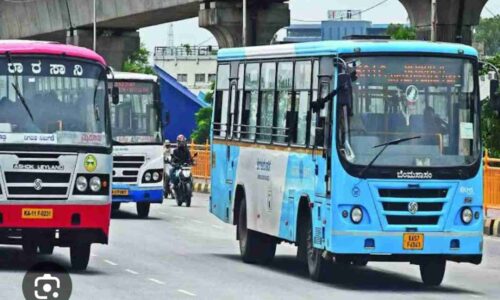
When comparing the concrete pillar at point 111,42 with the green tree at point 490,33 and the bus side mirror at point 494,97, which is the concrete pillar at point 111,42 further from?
the green tree at point 490,33

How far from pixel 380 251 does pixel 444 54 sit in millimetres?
2444

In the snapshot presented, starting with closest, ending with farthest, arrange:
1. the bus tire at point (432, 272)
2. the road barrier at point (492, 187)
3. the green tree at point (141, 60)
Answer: the bus tire at point (432, 272)
the road barrier at point (492, 187)
the green tree at point (141, 60)

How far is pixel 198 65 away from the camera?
154 m

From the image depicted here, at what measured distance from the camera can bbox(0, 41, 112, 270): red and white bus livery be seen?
64.9ft

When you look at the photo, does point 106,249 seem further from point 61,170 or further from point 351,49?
point 351,49

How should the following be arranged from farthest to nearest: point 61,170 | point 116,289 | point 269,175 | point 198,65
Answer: point 198,65 < point 269,175 < point 61,170 < point 116,289

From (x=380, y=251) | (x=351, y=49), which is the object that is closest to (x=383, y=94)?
(x=351, y=49)

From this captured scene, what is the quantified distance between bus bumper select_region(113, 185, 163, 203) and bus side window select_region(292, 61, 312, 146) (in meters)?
12.1

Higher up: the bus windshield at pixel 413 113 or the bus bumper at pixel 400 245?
→ the bus windshield at pixel 413 113

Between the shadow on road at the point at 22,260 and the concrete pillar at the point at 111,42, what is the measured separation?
39046 millimetres

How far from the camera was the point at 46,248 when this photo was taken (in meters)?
22.0

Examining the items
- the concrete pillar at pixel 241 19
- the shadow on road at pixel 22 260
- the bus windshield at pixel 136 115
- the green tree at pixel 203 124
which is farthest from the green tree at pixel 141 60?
the shadow on road at pixel 22 260

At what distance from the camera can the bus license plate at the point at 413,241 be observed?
61.9ft

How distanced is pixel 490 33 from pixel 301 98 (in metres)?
170
